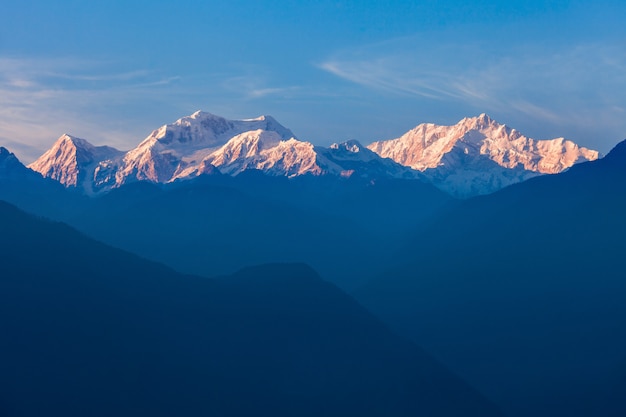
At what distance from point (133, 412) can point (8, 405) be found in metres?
24.3

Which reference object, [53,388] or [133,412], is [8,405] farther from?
[133,412]

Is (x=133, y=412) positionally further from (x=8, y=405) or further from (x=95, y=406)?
(x=8, y=405)

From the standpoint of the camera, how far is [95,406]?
645 ft

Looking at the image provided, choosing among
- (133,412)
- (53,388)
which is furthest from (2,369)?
(133,412)

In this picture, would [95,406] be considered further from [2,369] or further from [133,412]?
[2,369]

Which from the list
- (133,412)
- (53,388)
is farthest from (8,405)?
(133,412)

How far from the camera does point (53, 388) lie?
198000 millimetres

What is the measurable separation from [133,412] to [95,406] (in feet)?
25.1

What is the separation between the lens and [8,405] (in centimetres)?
18812

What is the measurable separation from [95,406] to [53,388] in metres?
9.26

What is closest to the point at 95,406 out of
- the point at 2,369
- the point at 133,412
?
the point at 133,412

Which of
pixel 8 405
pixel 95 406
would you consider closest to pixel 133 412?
pixel 95 406

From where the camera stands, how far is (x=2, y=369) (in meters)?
200

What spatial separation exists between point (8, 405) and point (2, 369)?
525 inches
